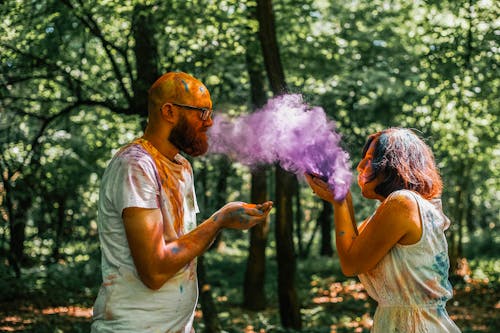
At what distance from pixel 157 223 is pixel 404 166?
4.14 ft

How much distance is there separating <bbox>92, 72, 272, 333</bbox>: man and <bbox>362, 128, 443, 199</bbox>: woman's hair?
69 centimetres

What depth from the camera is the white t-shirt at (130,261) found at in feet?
7.64

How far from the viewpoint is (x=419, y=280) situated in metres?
2.69

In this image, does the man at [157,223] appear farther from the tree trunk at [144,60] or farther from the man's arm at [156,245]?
the tree trunk at [144,60]

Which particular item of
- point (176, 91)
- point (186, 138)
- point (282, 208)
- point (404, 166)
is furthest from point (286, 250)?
point (176, 91)

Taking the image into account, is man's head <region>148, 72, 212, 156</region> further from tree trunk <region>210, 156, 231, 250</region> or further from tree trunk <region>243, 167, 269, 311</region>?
tree trunk <region>243, 167, 269, 311</region>

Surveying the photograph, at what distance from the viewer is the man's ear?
2557 mm

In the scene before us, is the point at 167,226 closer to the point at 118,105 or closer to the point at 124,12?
the point at 124,12

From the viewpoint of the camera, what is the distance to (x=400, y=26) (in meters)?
11.7

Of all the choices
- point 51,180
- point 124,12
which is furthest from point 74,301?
point 124,12

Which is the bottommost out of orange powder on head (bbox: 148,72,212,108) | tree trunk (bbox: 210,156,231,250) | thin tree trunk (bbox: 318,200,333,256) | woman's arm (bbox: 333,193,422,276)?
thin tree trunk (bbox: 318,200,333,256)

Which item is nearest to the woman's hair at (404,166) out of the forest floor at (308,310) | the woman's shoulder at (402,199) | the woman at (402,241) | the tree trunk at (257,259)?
the woman at (402,241)

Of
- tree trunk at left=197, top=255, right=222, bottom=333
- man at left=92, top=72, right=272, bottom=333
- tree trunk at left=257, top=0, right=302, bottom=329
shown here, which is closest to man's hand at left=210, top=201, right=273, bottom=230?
man at left=92, top=72, right=272, bottom=333

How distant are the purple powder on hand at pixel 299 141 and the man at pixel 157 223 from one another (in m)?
0.53
